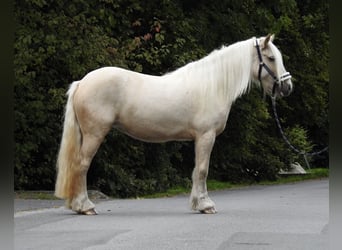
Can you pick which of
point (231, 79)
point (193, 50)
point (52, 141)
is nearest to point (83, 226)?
point (231, 79)

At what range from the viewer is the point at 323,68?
2164 cm

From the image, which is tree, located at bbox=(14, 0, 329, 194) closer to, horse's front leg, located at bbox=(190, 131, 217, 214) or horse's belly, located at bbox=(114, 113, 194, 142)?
Result: horse's belly, located at bbox=(114, 113, 194, 142)

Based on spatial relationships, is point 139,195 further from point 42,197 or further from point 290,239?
point 290,239

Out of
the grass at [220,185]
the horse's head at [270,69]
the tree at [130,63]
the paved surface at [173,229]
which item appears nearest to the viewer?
the paved surface at [173,229]

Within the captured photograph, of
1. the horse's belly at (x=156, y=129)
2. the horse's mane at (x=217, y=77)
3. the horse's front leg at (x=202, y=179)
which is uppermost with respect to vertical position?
the horse's mane at (x=217, y=77)

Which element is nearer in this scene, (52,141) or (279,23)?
(52,141)

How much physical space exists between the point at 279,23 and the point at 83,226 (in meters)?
12.5

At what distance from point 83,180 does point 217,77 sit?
1.85 m

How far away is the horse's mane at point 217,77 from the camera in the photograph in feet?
26.2

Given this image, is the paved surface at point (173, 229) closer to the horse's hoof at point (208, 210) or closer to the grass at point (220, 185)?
the horse's hoof at point (208, 210)

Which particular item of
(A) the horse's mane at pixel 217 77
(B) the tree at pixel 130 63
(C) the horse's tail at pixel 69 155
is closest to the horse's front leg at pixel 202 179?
(A) the horse's mane at pixel 217 77

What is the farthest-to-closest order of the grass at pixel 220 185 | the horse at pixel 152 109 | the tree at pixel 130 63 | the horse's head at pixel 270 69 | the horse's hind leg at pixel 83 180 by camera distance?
1. the grass at pixel 220 185
2. the tree at pixel 130 63
3. the horse's head at pixel 270 69
4. the horse at pixel 152 109
5. the horse's hind leg at pixel 83 180

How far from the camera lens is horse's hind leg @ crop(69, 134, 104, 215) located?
25.6 feet

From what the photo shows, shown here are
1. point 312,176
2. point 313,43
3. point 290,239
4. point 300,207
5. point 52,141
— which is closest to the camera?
point 290,239
